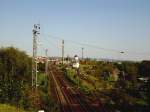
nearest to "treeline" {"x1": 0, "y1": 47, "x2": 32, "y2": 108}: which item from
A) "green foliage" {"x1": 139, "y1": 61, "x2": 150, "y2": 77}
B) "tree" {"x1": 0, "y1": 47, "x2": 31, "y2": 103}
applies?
"tree" {"x1": 0, "y1": 47, "x2": 31, "y2": 103}

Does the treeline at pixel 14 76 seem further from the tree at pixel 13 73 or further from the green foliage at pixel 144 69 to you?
the green foliage at pixel 144 69

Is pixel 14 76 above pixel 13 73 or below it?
below

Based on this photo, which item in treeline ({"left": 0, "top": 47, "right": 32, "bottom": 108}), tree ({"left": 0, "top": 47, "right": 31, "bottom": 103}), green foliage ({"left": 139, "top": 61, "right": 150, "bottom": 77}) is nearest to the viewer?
treeline ({"left": 0, "top": 47, "right": 32, "bottom": 108})

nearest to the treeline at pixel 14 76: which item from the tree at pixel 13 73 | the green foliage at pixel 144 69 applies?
the tree at pixel 13 73

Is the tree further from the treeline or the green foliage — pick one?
the green foliage

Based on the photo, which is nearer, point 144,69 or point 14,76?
point 14,76

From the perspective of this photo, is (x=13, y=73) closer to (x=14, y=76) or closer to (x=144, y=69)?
(x=14, y=76)

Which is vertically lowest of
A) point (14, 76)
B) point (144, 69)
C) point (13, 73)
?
point (144, 69)

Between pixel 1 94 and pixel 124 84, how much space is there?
109 ft

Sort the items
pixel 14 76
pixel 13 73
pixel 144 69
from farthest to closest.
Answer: pixel 144 69
pixel 13 73
pixel 14 76

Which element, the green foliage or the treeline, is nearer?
the treeline

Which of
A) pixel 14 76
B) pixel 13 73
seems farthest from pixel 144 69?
pixel 14 76

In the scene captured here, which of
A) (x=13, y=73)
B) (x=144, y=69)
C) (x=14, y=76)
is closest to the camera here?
(x=14, y=76)

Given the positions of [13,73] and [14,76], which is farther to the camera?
[13,73]
